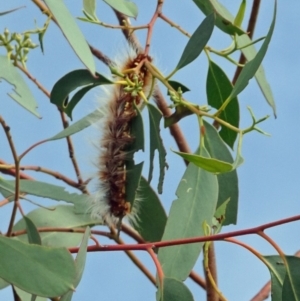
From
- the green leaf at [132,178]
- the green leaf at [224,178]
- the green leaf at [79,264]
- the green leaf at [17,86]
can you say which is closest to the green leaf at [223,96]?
the green leaf at [224,178]

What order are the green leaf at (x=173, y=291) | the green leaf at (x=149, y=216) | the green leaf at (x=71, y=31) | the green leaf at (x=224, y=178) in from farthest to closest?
the green leaf at (x=149, y=216), the green leaf at (x=224, y=178), the green leaf at (x=173, y=291), the green leaf at (x=71, y=31)

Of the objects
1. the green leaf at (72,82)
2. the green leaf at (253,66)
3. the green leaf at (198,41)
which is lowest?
the green leaf at (72,82)

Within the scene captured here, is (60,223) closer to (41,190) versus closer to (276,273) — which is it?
(41,190)

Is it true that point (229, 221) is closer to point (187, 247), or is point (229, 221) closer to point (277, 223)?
point (187, 247)

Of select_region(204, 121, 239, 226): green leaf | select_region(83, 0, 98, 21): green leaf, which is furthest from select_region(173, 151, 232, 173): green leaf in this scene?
select_region(83, 0, 98, 21): green leaf

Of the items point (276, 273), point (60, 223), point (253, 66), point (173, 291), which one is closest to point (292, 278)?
point (276, 273)

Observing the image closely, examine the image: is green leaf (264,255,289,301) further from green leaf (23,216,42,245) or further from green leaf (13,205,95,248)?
A: green leaf (13,205,95,248)

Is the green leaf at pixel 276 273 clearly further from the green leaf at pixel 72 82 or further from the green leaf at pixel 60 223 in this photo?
the green leaf at pixel 60 223
